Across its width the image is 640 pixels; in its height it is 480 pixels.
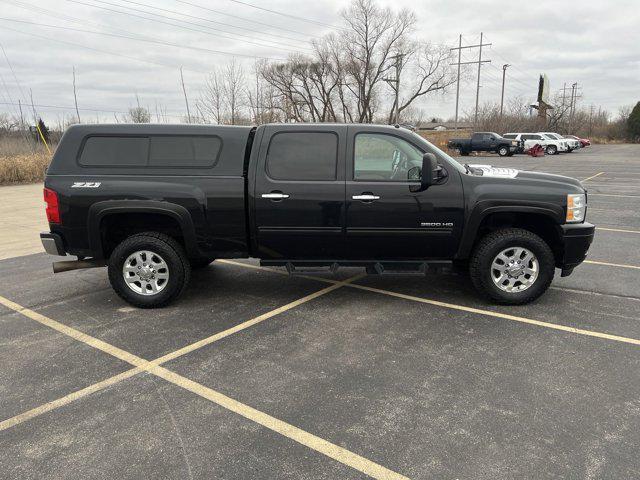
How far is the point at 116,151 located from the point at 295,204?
1943mm

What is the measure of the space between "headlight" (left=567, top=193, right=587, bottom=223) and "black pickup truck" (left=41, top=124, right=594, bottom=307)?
0.01 metres

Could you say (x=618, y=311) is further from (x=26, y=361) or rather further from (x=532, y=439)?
(x=26, y=361)

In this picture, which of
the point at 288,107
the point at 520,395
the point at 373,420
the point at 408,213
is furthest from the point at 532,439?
the point at 288,107

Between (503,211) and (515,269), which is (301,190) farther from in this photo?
(515,269)

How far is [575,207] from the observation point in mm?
4891

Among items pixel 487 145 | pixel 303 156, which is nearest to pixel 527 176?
pixel 303 156

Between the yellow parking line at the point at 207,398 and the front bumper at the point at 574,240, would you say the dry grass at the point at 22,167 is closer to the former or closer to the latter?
the yellow parking line at the point at 207,398

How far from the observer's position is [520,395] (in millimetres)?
3316

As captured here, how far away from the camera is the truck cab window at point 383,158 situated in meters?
4.92

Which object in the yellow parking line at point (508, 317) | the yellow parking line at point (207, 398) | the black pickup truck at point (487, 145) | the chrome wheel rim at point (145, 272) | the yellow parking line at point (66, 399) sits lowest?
the yellow parking line at point (66, 399)

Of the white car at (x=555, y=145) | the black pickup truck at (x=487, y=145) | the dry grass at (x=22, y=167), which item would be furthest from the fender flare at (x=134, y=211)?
the white car at (x=555, y=145)

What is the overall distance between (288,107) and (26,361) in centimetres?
4837

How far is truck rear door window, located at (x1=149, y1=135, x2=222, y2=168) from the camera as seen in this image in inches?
193

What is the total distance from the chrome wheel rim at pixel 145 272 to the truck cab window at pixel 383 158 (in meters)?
2.27
